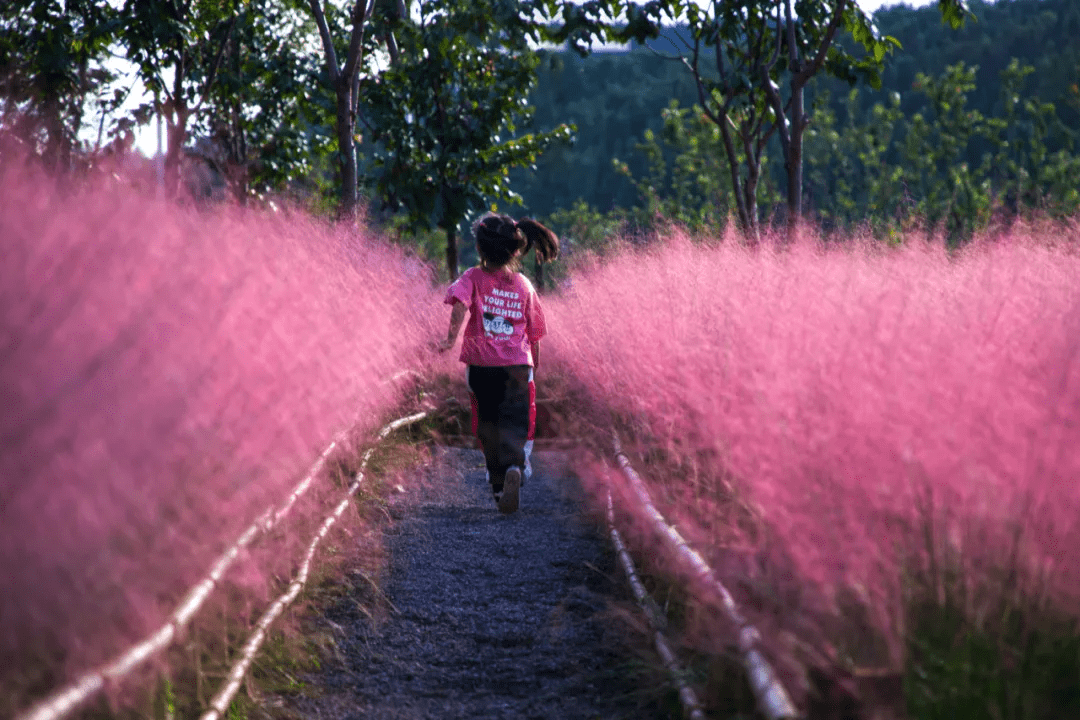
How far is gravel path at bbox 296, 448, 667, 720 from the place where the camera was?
3781 millimetres

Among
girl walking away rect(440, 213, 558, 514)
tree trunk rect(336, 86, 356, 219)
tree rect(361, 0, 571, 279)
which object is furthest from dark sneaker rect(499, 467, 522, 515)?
tree rect(361, 0, 571, 279)

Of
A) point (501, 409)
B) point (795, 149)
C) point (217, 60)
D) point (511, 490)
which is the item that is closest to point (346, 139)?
point (217, 60)

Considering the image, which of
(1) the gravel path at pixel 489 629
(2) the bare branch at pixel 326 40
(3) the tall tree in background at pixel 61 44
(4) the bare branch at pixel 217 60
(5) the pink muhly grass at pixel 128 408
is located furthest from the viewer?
(4) the bare branch at pixel 217 60

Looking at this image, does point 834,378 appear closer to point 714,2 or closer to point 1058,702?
point 1058,702

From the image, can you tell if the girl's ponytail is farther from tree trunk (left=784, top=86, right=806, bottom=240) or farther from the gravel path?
tree trunk (left=784, top=86, right=806, bottom=240)

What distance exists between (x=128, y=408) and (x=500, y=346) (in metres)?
3.55

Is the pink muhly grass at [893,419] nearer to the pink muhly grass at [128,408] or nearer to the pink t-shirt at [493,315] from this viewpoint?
the pink t-shirt at [493,315]

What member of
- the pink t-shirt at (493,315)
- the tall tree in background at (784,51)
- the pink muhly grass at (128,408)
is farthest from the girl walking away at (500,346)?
the tall tree in background at (784,51)

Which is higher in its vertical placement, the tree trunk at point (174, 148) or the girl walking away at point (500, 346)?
the tree trunk at point (174, 148)

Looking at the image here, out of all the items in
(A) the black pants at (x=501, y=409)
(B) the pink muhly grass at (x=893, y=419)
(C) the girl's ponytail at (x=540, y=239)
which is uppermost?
(C) the girl's ponytail at (x=540, y=239)

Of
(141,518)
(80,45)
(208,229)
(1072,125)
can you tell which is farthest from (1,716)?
(1072,125)

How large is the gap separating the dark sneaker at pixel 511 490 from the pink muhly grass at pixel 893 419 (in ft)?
3.51

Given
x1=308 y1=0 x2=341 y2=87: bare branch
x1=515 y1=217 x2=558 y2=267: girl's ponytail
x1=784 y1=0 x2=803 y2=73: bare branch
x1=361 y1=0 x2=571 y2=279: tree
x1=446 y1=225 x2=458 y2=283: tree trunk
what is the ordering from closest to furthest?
x1=515 y1=217 x2=558 y2=267: girl's ponytail
x1=784 y1=0 x2=803 y2=73: bare branch
x1=308 y1=0 x2=341 y2=87: bare branch
x1=361 y1=0 x2=571 y2=279: tree
x1=446 y1=225 x2=458 y2=283: tree trunk

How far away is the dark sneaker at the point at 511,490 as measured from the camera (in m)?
6.34
